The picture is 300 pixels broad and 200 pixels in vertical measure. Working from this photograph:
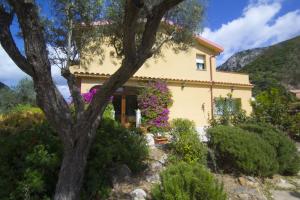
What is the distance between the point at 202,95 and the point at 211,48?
4.29 meters

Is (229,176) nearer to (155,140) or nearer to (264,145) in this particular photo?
(264,145)

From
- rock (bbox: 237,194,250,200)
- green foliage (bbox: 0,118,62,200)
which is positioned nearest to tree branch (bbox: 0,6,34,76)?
green foliage (bbox: 0,118,62,200)

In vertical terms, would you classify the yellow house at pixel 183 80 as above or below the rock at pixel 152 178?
above

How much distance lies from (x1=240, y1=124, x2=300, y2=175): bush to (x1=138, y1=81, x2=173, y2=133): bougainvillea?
21.1ft

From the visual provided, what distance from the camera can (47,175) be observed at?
713cm

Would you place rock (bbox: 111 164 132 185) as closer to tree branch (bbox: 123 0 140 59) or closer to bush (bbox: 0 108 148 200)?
bush (bbox: 0 108 148 200)

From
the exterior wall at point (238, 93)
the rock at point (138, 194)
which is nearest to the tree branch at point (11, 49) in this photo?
the rock at point (138, 194)

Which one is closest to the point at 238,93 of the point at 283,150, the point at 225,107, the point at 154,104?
the point at 225,107

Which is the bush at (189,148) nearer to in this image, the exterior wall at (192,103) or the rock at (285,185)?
the rock at (285,185)

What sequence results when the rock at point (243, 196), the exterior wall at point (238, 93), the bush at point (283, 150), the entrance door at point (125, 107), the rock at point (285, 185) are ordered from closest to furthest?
the rock at point (243, 196) < the rock at point (285, 185) < the bush at point (283, 150) < the entrance door at point (125, 107) < the exterior wall at point (238, 93)

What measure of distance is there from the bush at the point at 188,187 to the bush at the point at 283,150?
4915 mm

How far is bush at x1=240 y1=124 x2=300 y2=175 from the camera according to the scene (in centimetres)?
1040

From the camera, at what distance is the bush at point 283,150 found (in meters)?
10.4

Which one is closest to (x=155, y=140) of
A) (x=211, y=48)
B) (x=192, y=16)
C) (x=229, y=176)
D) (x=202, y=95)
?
(x=229, y=176)
